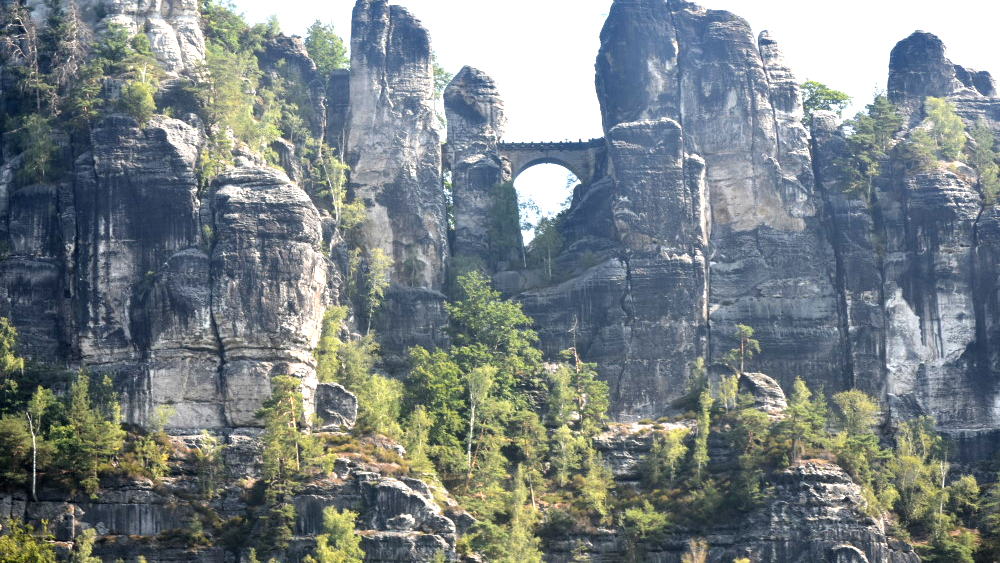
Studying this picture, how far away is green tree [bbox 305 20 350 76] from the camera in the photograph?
115 meters

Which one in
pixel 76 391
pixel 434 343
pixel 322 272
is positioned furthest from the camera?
pixel 434 343

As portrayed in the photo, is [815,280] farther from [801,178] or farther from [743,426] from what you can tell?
[743,426]

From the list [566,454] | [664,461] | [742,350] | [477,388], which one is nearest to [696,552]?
[664,461]

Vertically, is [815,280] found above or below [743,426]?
above

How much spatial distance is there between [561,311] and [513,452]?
10297 mm

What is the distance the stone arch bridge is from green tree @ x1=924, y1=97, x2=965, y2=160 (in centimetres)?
1885

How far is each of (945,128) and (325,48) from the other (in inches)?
1398

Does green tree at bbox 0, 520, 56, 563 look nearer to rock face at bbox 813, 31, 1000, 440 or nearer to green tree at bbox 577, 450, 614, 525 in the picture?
green tree at bbox 577, 450, 614, 525

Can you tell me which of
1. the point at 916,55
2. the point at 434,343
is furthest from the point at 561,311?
the point at 916,55

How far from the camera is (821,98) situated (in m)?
115

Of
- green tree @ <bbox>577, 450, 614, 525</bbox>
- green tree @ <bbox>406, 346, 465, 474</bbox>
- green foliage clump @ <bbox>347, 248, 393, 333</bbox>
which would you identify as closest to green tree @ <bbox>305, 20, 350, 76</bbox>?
green foliage clump @ <bbox>347, 248, 393, 333</bbox>

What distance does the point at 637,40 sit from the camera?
365ft

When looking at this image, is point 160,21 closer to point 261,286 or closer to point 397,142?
point 397,142

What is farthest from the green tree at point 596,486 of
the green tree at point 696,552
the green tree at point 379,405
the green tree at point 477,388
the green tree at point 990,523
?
the green tree at point 990,523
